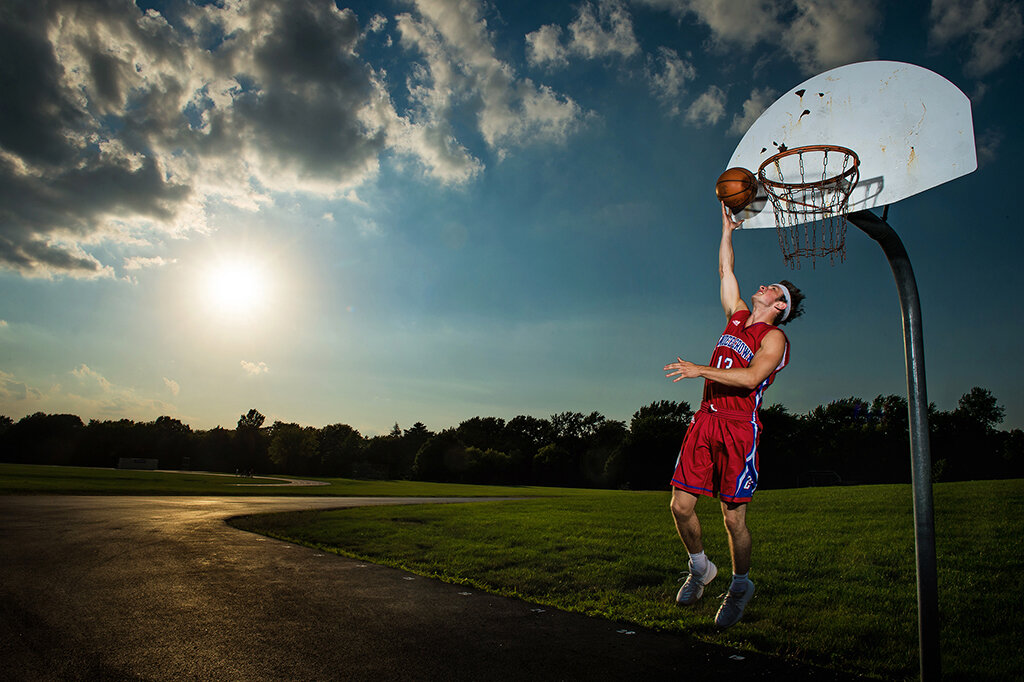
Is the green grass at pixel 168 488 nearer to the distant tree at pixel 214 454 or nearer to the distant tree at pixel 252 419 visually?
the distant tree at pixel 214 454

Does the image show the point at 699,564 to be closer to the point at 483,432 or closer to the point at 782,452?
the point at 782,452

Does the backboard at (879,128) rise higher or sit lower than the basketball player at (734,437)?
higher

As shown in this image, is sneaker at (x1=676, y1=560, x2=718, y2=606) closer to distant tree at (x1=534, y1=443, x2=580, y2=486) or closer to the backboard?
the backboard

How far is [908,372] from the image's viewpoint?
13.1ft

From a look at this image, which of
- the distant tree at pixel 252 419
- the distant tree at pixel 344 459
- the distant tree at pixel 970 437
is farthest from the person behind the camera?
the distant tree at pixel 252 419

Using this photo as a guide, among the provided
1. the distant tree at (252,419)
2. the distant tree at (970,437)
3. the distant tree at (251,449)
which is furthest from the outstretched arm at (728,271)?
the distant tree at (252,419)

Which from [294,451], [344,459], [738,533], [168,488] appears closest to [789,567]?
[738,533]

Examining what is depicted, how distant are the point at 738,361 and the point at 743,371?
20.2 inches

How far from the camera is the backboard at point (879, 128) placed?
15.1 feet

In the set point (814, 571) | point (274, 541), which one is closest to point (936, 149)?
point (814, 571)

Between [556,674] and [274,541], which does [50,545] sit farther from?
[556,674]

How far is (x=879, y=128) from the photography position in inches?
195

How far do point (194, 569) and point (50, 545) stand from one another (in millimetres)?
3361

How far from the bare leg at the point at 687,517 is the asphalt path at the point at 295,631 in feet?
2.59
